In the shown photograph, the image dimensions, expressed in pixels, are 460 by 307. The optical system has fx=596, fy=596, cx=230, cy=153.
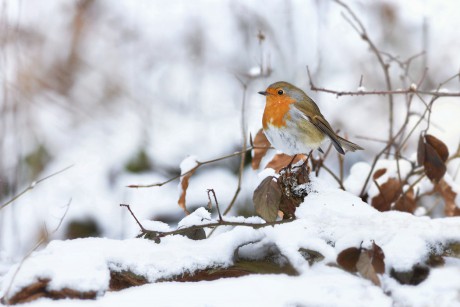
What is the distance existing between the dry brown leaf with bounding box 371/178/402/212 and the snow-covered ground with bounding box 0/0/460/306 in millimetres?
41

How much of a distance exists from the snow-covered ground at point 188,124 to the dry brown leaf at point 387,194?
0.14 feet

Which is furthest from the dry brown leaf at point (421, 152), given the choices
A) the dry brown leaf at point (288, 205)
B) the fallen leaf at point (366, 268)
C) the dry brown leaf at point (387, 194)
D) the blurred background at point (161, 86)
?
the blurred background at point (161, 86)

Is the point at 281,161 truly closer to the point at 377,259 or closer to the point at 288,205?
the point at 288,205

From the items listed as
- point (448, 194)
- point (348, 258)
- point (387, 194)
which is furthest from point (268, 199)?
point (448, 194)

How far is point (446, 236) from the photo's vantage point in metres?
1.28

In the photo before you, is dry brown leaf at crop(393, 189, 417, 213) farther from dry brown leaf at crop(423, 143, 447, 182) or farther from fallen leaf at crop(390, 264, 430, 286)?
fallen leaf at crop(390, 264, 430, 286)

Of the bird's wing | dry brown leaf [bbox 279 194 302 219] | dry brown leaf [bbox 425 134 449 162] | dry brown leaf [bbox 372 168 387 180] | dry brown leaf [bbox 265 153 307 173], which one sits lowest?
dry brown leaf [bbox 372 168 387 180]

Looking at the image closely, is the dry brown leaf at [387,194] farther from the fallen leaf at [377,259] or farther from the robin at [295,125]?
the fallen leaf at [377,259]

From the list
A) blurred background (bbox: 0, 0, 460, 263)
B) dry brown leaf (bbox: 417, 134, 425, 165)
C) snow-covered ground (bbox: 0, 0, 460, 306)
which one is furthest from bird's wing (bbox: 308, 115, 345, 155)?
blurred background (bbox: 0, 0, 460, 263)

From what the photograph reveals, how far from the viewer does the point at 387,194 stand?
1.96 meters

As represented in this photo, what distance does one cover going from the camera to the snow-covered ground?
1233 mm

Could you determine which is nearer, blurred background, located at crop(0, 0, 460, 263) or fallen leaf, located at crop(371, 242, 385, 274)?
fallen leaf, located at crop(371, 242, 385, 274)

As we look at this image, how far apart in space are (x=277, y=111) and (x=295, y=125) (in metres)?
0.07

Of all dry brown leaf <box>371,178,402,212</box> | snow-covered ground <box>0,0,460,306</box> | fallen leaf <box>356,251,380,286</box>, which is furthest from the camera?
dry brown leaf <box>371,178,402,212</box>
